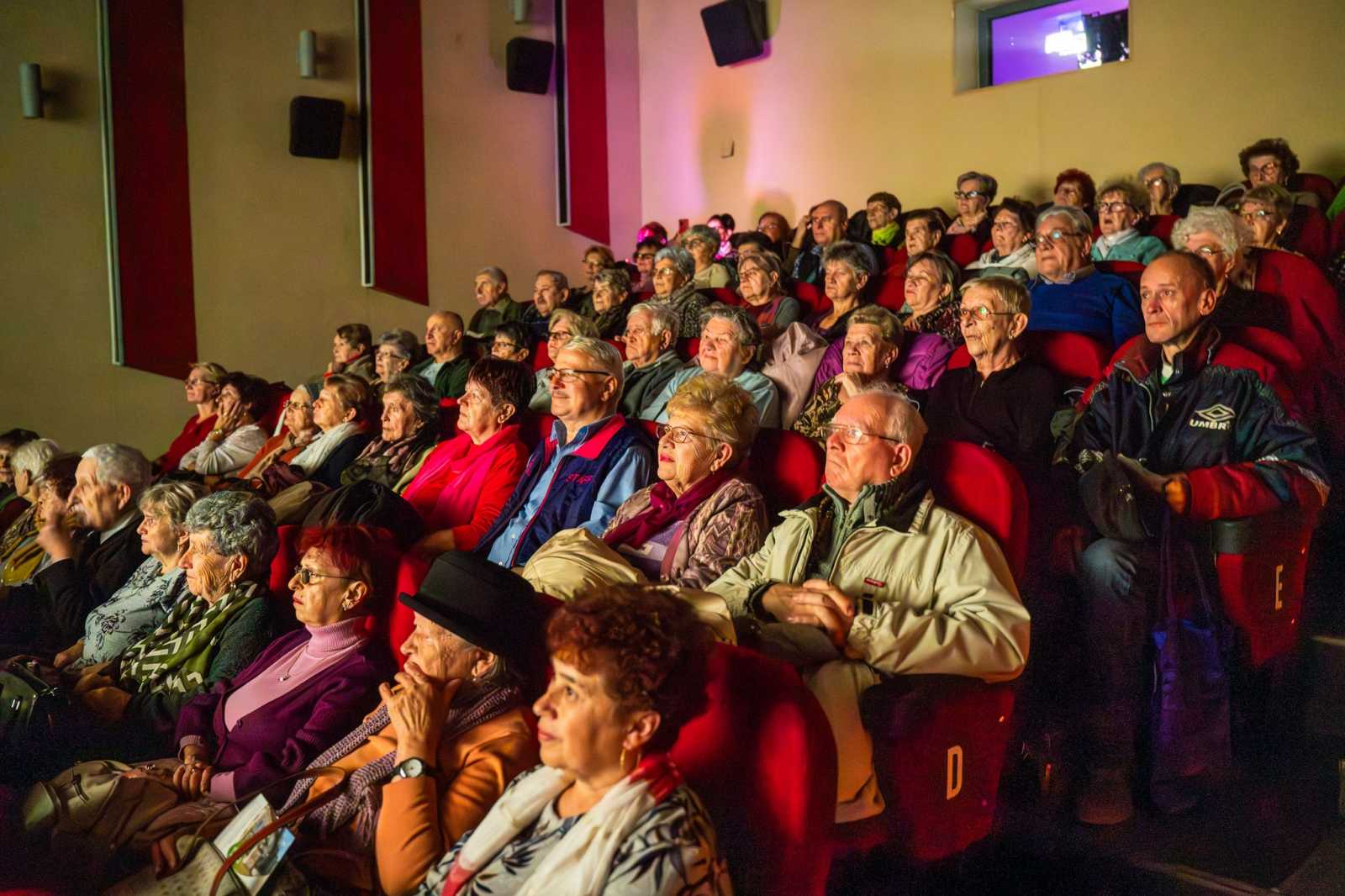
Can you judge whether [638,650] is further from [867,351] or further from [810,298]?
[810,298]

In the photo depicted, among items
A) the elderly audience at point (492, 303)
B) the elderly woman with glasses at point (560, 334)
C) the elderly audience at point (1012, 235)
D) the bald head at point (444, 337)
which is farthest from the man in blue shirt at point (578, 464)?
the elderly audience at point (492, 303)

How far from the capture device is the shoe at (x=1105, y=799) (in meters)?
2.08

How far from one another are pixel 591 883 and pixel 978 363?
1.99 meters

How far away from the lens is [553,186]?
7750 mm

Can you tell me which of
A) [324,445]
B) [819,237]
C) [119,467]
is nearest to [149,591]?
[119,467]

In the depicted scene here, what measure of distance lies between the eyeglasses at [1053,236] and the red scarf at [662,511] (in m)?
1.66

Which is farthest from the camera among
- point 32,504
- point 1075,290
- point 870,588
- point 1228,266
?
point 32,504

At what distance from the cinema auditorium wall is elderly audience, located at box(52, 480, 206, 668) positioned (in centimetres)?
377

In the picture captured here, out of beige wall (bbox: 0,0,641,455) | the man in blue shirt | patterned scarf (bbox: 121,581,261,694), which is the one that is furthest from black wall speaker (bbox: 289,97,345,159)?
patterned scarf (bbox: 121,581,261,694)

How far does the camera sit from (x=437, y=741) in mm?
1621

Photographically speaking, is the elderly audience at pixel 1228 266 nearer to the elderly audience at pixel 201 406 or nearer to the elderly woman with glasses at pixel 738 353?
the elderly woman with glasses at pixel 738 353

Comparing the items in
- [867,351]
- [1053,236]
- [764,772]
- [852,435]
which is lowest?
[764,772]

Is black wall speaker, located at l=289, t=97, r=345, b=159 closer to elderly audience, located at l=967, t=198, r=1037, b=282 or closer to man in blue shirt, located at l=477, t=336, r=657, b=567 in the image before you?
elderly audience, located at l=967, t=198, r=1037, b=282

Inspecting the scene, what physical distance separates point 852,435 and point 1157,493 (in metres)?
0.61
